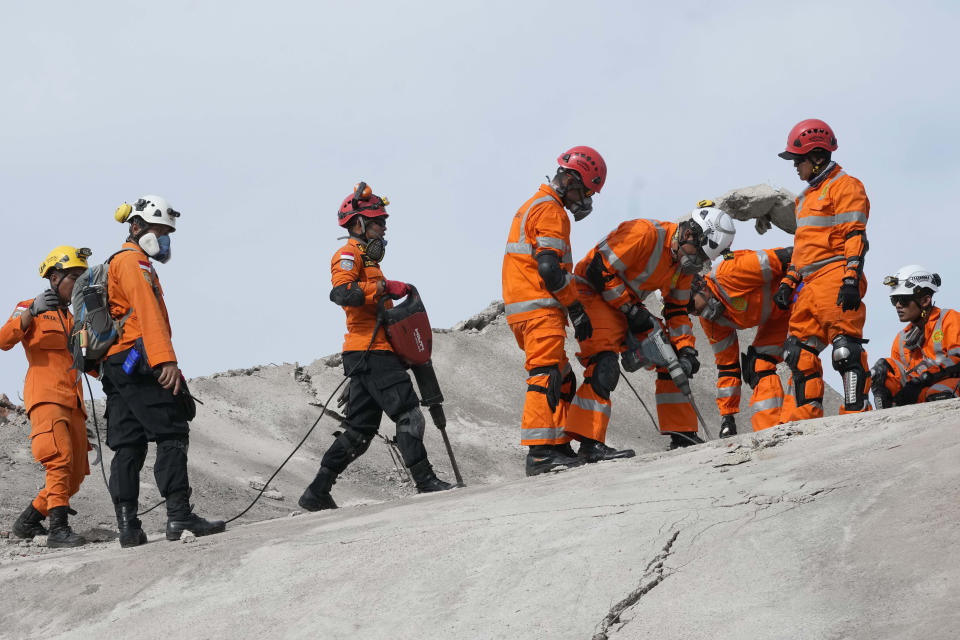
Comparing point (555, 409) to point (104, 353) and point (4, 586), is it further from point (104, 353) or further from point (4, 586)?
point (4, 586)

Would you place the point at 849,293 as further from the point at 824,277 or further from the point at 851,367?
the point at 851,367

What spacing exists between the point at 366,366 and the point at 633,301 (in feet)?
5.43

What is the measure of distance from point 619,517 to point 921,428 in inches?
51.6

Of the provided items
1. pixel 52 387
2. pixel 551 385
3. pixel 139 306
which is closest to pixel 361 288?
pixel 551 385

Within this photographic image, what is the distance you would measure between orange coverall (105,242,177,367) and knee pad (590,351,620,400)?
2341 mm

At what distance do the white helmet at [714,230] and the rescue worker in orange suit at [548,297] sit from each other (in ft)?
2.82

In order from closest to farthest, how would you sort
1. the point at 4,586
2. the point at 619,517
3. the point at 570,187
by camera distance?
1. the point at 619,517
2. the point at 4,586
3. the point at 570,187

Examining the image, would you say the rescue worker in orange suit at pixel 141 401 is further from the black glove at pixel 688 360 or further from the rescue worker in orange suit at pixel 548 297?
the black glove at pixel 688 360

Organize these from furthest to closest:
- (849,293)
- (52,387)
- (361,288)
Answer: (52,387), (361,288), (849,293)

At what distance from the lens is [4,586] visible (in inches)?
175

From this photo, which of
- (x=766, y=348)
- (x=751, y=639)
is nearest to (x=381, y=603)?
(x=751, y=639)

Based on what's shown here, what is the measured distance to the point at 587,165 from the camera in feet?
20.5

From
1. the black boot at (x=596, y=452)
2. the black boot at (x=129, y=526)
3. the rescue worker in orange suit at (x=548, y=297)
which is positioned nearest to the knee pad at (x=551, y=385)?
the rescue worker in orange suit at (x=548, y=297)

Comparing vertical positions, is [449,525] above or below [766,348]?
below
